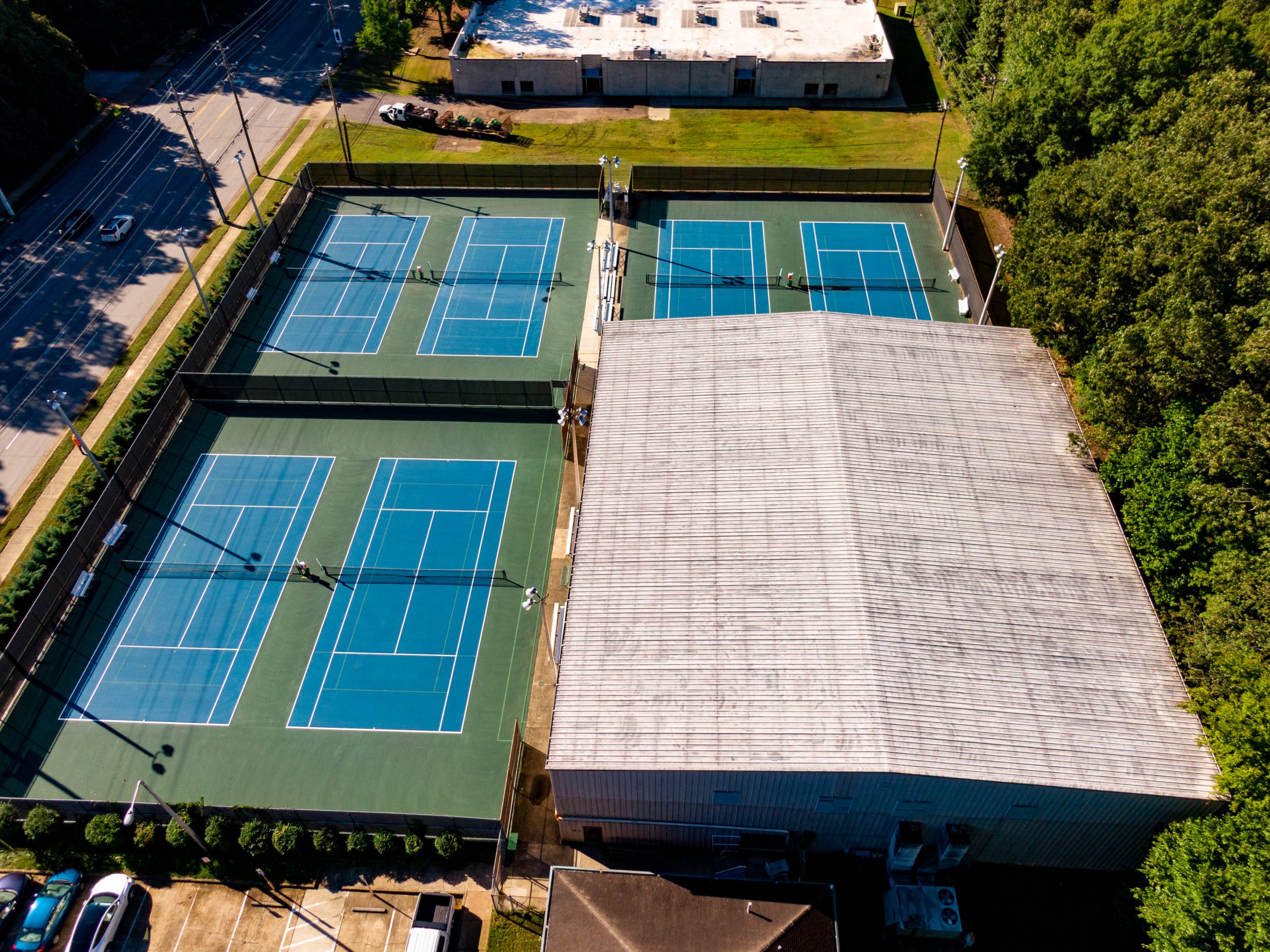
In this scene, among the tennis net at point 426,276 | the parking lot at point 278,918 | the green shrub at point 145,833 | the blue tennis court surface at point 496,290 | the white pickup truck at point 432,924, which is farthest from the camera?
the tennis net at point 426,276

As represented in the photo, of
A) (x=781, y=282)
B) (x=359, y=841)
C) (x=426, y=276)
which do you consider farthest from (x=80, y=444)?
(x=781, y=282)

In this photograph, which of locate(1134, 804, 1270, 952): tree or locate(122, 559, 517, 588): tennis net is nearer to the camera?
locate(1134, 804, 1270, 952): tree

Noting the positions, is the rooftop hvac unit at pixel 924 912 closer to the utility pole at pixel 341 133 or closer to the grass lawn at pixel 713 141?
the grass lawn at pixel 713 141

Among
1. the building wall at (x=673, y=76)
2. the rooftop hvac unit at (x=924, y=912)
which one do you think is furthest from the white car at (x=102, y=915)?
the building wall at (x=673, y=76)

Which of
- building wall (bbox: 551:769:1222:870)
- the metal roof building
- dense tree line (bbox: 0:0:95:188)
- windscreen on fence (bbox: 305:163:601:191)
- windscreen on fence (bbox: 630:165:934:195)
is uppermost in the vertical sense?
dense tree line (bbox: 0:0:95:188)

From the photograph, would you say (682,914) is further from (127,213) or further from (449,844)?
(127,213)

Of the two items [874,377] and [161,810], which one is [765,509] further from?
[161,810]

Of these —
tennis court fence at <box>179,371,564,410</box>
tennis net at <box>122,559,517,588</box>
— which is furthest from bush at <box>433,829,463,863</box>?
tennis court fence at <box>179,371,564,410</box>

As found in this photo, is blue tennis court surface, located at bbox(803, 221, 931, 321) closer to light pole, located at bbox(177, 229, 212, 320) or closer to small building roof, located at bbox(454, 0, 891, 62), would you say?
small building roof, located at bbox(454, 0, 891, 62)
